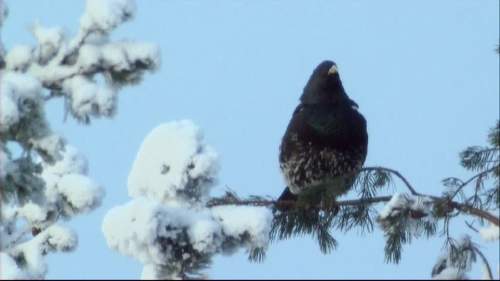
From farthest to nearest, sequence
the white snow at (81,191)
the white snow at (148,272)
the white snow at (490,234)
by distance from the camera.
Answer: the white snow at (490,234) → the white snow at (81,191) → the white snow at (148,272)

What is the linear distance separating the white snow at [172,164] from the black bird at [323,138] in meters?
5.01

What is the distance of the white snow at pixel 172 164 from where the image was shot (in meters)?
2.62

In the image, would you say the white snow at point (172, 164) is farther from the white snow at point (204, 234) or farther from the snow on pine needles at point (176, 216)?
the white snow at point (204, 234)

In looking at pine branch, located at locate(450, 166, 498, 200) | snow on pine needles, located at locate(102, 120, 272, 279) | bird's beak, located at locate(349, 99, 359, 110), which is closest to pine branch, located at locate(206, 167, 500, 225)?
pine branch, located at locate(450, 166, 498, 200)

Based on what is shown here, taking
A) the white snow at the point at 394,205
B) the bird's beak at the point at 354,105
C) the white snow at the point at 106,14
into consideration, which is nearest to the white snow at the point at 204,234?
the white snow at the point at 106,14

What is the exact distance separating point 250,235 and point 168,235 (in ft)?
0.65

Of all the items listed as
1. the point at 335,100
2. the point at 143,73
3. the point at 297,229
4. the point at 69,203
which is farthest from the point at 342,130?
the point at 143,73

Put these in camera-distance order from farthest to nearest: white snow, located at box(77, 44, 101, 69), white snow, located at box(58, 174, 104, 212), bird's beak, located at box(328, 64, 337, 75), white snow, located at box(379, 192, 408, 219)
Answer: bird's beak, located at box(328, 64, 337, 75) < white snow, located at box(379, 192, 408, 219) < white snow, located at box(58, 174, 104, 212) < white snow, located at box(77, 44, 101, 69)

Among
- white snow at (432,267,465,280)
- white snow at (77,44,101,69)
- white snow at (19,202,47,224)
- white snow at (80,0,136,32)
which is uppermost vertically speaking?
white snow at (80,0,136,32)

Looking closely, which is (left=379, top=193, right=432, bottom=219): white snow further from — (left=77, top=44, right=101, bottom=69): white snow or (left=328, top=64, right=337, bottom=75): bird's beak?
(left=328, top=64, right=337, bottom=75): bird's beak

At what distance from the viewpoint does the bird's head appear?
8.21 meters

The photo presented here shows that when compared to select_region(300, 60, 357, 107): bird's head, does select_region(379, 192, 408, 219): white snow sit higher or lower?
lower

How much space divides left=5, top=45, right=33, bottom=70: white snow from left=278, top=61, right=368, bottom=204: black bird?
5069 millimetres

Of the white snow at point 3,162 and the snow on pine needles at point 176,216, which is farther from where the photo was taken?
the white snow at point 3,162
